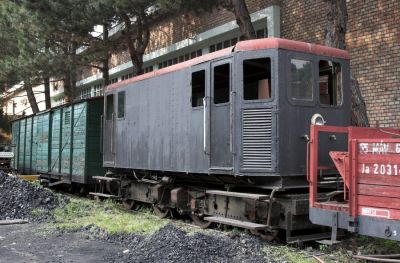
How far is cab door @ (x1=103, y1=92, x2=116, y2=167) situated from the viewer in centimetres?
1370

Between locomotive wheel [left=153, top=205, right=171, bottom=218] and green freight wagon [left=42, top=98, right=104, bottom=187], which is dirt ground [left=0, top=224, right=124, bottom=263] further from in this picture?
green freight wagon [left=42, top=98, right=104, bottom=187]

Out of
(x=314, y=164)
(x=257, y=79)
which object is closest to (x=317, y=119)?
(x=257, y=79)

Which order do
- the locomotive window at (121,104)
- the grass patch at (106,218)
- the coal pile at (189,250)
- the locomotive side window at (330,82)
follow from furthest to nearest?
the locomotive window at (121,104)
the grass patch at (106,218)
the locomotive side window at (330,82)
the coal pile at (189,250)

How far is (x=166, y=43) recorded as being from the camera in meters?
23.4

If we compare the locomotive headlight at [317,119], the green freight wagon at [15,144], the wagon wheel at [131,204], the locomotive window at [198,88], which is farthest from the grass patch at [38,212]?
the green freight wagon at [15,144]

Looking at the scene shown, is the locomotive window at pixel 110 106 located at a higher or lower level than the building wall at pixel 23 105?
lower

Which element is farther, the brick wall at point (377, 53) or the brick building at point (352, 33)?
the brick building at point (352, 33)

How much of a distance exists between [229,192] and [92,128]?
794cm

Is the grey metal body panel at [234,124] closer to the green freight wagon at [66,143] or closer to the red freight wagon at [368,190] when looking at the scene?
the red freight wagon at [368,190]

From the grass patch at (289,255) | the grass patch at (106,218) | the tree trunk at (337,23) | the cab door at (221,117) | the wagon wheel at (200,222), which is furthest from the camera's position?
the tree trunk at (337,23)

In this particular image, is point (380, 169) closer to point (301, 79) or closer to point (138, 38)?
point (301, 79)

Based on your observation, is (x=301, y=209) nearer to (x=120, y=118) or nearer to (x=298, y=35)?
(x=120, y=118)

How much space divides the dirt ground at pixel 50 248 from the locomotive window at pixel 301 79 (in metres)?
3.77

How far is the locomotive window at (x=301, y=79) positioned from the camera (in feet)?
28.3
